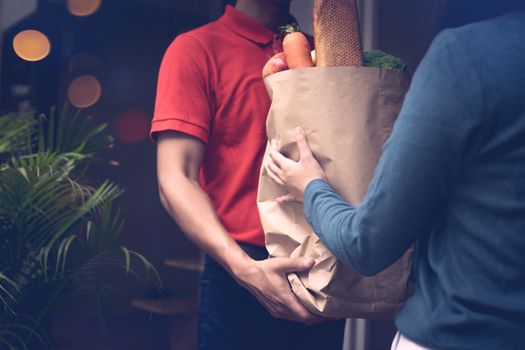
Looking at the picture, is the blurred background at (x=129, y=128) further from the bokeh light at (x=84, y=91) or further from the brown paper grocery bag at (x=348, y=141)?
the brown paper grocery bag at (x=348, y=141)

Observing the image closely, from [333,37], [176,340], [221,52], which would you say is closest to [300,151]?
[333,37]

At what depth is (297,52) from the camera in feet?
3.87

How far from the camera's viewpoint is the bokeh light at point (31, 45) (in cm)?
394

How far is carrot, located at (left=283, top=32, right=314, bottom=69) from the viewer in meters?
1.17

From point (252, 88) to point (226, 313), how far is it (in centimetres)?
52

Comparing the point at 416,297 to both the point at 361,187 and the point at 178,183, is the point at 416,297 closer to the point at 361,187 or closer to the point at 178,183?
the point at 361,187

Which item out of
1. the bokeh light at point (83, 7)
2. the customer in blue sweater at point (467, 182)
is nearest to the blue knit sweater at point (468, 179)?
the customer in blue sweater at point (467, 182)

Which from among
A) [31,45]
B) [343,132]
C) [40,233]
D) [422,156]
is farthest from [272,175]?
[31,45]

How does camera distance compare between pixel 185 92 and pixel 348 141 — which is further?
pixel 185 92

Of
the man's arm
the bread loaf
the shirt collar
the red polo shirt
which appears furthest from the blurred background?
the bread loaf

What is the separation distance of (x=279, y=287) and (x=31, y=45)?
132 inches

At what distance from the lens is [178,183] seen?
4.39 ft

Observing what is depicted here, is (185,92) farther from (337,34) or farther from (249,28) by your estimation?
(337,34)

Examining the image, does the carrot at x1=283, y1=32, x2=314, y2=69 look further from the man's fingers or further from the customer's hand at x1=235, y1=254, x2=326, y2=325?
the customer's hand at x1=235, y1=254, x2=326, y2=325
